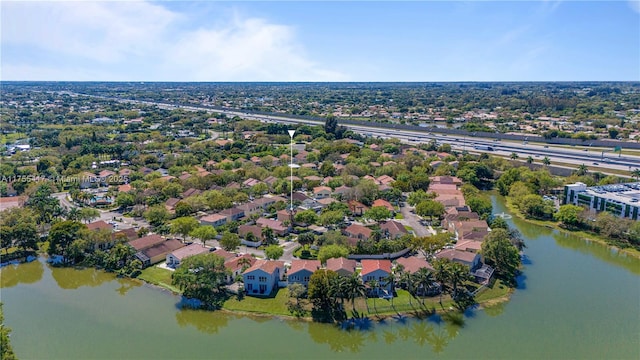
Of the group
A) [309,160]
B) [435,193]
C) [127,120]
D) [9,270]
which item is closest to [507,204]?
[435,193]

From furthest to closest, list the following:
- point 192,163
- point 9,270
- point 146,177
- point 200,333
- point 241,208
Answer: point 192,163, point 146,177, point 241,208, point 9,270, point 200,333

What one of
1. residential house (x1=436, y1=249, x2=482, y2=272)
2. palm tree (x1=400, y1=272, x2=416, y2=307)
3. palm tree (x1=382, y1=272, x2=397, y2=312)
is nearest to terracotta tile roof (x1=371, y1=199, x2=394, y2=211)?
residential house (x1=436, y1=249, x2=482, y2=272)

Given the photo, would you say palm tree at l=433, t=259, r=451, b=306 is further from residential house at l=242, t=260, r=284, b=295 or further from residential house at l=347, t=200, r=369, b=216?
residential house at l=347, t=200, r=369, b=216

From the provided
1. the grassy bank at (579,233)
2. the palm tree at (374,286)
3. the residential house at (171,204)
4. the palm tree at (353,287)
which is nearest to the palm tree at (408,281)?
the palm tree at (374,286)

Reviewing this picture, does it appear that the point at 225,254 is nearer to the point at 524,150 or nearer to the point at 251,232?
the point at 251,232

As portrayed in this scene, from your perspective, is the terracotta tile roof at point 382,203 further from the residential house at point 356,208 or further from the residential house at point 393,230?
the residential house at point 393,230

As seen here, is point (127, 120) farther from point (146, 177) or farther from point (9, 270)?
point (9, 270)
